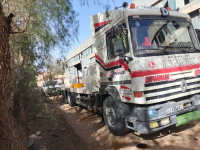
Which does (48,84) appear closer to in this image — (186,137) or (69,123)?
(69,123)

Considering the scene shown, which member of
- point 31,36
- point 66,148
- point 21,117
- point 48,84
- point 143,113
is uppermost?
point 31,36

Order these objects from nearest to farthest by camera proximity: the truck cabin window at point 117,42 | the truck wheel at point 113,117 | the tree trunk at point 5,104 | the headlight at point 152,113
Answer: the tree trunk at point 5,104, the headlight at point 152,113, the truck cabin window at point 117,42, the truck wheel at point 113,117

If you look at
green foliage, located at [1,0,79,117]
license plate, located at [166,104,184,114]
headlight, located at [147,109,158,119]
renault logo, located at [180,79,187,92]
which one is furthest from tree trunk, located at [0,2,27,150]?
renault logo, located at [180,79,187,92]

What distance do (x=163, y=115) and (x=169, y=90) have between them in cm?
56

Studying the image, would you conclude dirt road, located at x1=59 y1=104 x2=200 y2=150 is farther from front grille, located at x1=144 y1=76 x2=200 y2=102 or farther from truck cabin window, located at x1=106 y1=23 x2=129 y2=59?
truck cabin window, located at x1=106 y1=23 x2=129 y2=59

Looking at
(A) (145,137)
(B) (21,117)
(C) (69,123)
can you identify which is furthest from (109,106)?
(C) (69,123)

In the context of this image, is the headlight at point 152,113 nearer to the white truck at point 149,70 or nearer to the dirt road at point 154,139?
the white truck at point 149,70

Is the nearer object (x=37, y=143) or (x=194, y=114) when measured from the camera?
(x=194, y=114)

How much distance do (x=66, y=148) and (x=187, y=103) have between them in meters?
3.22

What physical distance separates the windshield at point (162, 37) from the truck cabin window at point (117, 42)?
21cm

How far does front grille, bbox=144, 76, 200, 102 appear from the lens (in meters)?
3.11

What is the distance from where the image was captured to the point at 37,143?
170 inches

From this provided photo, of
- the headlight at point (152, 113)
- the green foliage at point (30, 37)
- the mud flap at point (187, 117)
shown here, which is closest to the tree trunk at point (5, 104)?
the green foliage at point (30, 37)

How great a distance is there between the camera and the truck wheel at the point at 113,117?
3.83m
